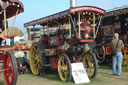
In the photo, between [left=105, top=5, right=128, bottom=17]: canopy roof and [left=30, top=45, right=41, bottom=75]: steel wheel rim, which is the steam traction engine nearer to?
[left=30, top=45, right=41, bottom=75]: steel wheel rim

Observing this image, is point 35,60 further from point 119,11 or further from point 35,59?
point 119,11

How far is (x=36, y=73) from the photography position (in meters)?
6.98

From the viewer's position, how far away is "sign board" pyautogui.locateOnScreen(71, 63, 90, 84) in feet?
17.3

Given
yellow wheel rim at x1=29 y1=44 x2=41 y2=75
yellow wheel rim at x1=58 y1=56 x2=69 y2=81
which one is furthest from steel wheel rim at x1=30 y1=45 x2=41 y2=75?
yellow wheel rim at x1=58 y1=56 x2=69 y2=81

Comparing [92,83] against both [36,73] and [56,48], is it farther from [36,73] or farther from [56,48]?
[36,73]

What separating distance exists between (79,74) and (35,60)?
93.6 inches

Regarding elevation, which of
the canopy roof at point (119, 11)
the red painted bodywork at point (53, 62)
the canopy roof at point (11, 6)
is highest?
the canopy roof at point (119, 11)

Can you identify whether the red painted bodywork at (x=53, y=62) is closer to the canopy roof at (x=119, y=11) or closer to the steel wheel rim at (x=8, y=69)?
the steel wheel rim at (x=8, y=69)

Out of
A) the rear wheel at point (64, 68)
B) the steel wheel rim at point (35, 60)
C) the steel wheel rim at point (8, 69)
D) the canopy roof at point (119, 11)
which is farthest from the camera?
the canopy roof at point (119, 11)

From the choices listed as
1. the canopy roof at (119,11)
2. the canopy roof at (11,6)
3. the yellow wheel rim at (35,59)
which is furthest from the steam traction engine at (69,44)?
the canopy roof at (119,11)

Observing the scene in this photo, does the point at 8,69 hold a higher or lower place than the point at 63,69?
higher

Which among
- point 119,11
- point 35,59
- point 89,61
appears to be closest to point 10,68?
point 89,61

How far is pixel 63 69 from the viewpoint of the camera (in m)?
5.49

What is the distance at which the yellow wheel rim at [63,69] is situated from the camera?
17.8 ft
